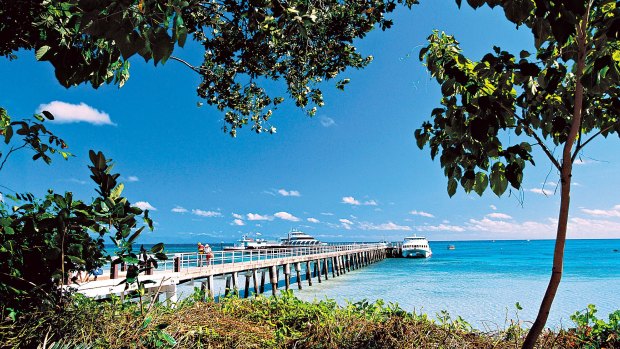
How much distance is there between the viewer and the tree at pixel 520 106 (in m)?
2.14

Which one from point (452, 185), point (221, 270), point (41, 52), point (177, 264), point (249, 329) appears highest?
point (41, 52)

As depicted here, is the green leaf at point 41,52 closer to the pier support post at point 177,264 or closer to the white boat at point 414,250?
the pier support post at point 177,264

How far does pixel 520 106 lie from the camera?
9.13ft

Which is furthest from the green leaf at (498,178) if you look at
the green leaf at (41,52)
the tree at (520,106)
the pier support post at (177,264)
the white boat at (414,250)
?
the white boat at (414,250)

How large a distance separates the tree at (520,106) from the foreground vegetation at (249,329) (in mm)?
951

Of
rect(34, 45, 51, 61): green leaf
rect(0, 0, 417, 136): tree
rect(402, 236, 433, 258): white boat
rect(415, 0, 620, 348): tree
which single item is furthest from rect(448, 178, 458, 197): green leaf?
rect(402, 236, 433, 258): white boat

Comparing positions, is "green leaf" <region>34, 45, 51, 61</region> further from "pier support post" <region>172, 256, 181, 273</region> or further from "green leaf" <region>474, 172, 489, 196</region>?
"pier support post" <region>172, 256, 181, 273</region>

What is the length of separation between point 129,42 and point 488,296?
33.5 m

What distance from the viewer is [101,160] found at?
2.46 meters

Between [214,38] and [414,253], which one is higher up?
[214,38]

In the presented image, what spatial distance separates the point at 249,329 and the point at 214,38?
494 centimetres

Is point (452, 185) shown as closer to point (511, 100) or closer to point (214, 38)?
point (511, 100)

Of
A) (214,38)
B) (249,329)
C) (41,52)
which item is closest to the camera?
(41,52)

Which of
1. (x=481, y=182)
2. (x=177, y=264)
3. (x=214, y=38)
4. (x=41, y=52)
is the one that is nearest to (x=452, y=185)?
(x=481, y=182)
